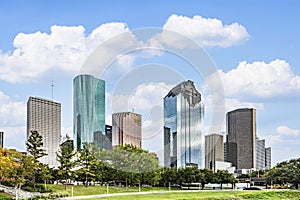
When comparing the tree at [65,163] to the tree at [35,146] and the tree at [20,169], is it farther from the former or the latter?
the tree at [20,169]

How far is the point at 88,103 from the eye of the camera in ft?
99.8

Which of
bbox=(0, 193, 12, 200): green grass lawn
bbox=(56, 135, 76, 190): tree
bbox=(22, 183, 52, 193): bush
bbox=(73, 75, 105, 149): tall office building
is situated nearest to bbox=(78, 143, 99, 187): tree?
bbox=(56, 135, 76, 190): tree

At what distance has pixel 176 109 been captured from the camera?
28.1 m

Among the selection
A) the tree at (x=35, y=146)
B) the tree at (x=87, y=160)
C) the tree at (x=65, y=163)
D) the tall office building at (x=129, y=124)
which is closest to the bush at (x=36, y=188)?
the tree at (x=35, y=146)

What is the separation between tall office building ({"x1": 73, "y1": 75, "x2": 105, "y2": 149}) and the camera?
28.3 meters

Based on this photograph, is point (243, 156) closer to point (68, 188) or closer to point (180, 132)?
point (68, 188)

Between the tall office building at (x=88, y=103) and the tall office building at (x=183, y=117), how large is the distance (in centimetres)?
384

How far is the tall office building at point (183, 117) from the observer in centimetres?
2753

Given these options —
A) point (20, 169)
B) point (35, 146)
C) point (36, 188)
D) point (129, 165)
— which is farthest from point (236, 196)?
point (35, 146)

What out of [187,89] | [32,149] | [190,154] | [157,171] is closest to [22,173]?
[32,149]

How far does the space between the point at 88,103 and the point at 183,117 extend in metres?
6.20

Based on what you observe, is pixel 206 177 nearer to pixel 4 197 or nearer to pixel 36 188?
pixel 36 188

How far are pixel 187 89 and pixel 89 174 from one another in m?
19.2

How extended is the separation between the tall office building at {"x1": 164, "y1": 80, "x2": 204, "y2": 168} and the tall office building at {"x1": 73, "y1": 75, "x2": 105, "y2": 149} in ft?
12.6
